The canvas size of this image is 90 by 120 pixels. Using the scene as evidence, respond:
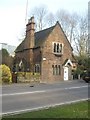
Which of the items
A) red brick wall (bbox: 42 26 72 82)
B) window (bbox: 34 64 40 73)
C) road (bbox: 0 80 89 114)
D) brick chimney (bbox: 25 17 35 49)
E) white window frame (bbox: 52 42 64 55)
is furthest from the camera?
brick chimney (bbox: 25 17 35 49)

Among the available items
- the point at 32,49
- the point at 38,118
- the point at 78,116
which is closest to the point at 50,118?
the point at 38,118

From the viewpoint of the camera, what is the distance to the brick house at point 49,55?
42.0m

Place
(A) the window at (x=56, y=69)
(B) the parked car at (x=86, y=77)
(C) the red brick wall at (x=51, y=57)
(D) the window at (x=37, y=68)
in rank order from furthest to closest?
(A) the window at (x=56, y=69) < (D) the window at (x=37, y=68) < (B) the parked car at (x=86, y=77) < (C) the red brick wall at (x=51, y=57)

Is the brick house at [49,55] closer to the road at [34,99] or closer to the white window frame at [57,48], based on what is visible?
the white window frame at [57,48]

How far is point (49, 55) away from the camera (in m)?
42.5

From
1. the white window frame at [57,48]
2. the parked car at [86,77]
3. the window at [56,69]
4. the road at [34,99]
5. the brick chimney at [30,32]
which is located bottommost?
the road at [34,99]

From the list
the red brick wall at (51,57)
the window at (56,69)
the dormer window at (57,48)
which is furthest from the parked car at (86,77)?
the dormer window at (57,48)

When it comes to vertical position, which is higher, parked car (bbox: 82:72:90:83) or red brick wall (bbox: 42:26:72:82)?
red brick wall (bbox: 42:26:72:82)

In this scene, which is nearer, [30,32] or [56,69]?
[56,69]

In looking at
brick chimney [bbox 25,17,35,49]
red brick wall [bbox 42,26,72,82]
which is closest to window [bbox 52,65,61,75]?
red brick wall [bbox 42,26,72,82]

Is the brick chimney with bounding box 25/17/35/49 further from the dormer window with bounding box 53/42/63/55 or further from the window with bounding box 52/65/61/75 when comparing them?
the window with bounding box 52/65/61/75

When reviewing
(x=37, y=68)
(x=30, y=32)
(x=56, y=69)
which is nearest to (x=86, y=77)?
(x=56, y=69)

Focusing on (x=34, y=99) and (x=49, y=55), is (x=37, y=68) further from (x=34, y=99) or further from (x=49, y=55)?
(x=34, y=99)

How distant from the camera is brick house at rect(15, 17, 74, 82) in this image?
1652 inches
